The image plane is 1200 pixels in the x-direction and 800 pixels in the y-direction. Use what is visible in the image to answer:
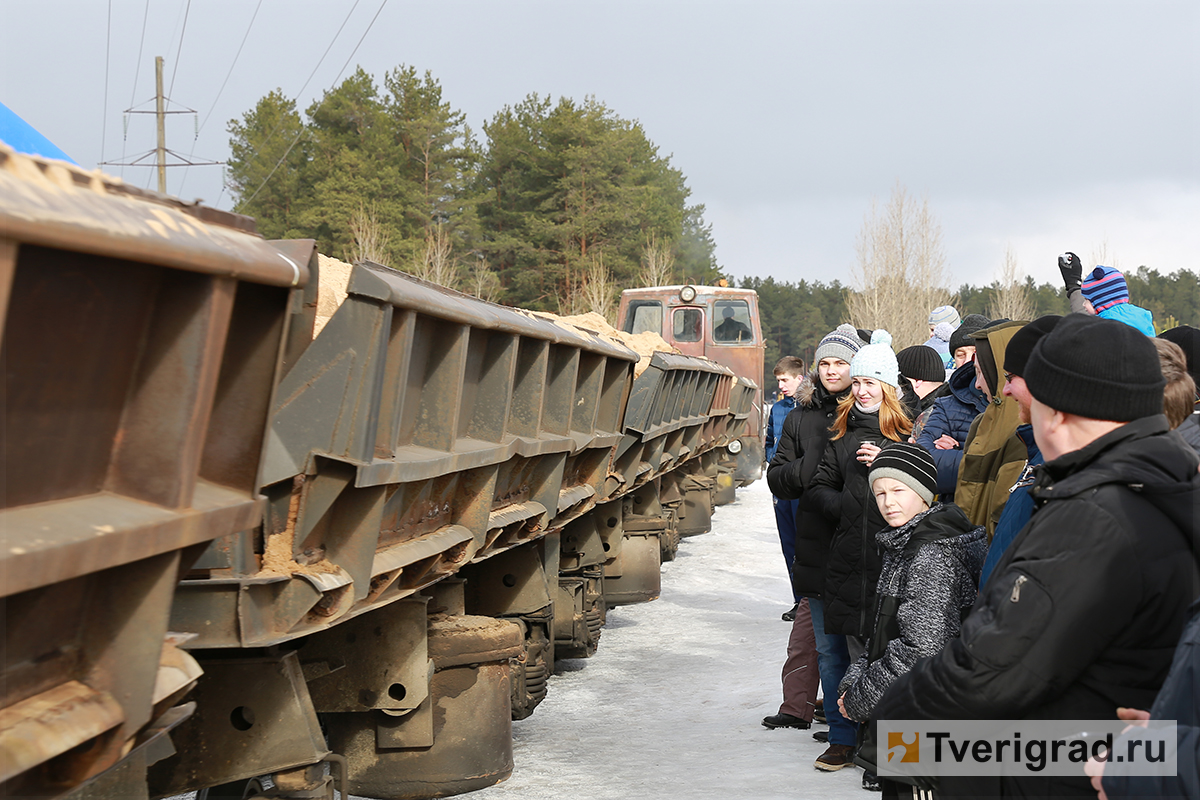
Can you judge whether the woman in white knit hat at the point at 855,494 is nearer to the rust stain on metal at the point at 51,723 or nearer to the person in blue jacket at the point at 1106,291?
the person in blue jacket at the point at 1106,291

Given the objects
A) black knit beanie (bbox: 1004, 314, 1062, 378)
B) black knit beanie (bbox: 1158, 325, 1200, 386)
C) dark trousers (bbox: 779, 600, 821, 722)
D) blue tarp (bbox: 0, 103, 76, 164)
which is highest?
blue tarp (bbox: 0, 103, 76, 164)

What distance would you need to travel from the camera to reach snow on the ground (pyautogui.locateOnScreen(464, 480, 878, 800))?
5.06m

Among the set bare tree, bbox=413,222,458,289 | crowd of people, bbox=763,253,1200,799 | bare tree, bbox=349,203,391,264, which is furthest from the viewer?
bare tree, bbox=413,222,458,289

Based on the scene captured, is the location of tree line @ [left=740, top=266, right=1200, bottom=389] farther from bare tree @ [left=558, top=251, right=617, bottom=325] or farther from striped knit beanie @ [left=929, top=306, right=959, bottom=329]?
striped knit beanie @ [left=929, top=306, right=959, bottom=329]

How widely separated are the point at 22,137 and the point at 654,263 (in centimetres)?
3183

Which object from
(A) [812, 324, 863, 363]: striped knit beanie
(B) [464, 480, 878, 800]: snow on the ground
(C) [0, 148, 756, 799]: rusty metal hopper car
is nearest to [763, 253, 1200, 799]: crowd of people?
(A) [812, 324, 863, 363]: striped knit beanie

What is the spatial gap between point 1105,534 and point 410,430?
2.45 meters

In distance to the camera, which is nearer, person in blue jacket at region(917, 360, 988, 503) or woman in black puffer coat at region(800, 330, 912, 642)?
woman in black puffer coat at region(800, 330, 912, 642)

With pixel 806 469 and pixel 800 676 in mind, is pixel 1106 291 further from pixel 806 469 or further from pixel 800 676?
Result: pixel 800 676

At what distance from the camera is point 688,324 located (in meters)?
16.6

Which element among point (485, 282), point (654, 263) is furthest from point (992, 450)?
point (654, 263)

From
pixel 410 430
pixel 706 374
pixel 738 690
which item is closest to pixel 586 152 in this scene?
pixel 706 374

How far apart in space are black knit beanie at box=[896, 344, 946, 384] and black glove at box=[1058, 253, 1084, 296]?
171 centimetres

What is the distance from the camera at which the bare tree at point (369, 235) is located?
29.1 meters
